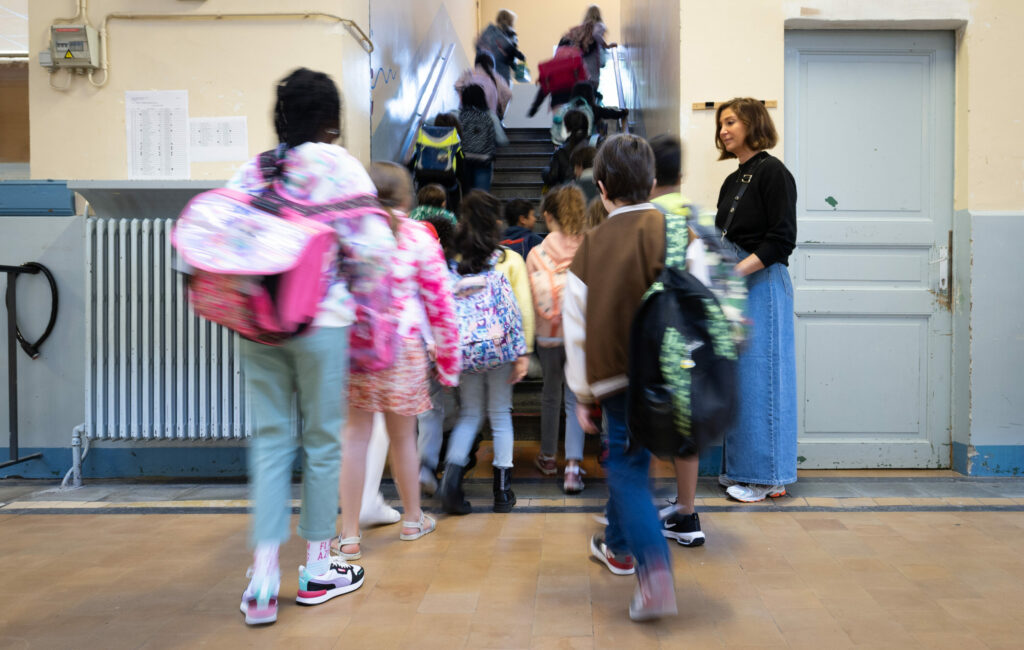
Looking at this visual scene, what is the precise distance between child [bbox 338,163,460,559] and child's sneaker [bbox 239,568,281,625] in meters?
0.51

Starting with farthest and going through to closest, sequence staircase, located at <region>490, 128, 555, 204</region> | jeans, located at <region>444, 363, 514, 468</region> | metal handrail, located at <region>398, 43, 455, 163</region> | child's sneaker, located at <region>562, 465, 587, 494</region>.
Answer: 1. staircase, located at <region>490, 128, 555, 204</region>
2. metal handrail, located at <region>398, 43, 455, 163</region>
3. child's sneaker, located at <region>562, 465, 587, 494</region>
4. jeans, located at <region>444, 363, 514, 468</region>

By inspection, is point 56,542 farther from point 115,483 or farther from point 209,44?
point 209,44

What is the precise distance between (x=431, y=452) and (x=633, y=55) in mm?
5279

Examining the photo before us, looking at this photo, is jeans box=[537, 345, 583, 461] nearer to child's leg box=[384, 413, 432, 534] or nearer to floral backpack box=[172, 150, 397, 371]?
child's leg box=[384, 413, 432, 534]

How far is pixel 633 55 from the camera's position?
762 centimetres

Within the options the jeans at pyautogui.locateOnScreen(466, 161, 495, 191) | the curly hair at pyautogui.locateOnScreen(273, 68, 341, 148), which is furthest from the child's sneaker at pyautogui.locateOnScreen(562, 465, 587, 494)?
the jeans at pyautogui.locateOnScreen(466, 161, 495, 191)

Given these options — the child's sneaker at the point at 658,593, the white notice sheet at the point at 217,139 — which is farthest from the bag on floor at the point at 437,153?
the child's sneaker at the point at 658,593

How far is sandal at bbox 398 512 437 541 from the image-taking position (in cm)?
323

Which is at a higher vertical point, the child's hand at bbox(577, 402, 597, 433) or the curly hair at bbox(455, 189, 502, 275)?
the curly hair at bbox(455, 189, 502, 275)

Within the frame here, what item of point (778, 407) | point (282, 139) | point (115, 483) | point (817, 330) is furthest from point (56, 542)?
point (817, 330)

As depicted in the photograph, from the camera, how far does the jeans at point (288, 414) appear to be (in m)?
2.38

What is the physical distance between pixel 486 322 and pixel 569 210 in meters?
0.81

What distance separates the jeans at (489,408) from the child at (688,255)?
812mm

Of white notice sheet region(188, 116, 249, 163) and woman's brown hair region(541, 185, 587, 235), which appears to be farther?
white notice sheet region(188, 116, 249, 163)
